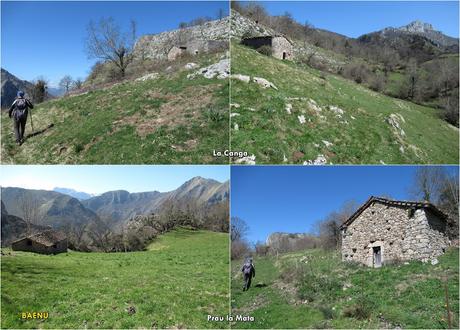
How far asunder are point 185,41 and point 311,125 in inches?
1043

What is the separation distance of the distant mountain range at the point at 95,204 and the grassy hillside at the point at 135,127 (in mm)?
1291

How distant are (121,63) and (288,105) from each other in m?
21.4

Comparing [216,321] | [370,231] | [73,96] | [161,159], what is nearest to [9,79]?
[73,96]

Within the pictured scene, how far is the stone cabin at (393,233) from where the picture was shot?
13.8 m

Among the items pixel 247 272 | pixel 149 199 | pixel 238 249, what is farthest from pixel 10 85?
pixel 247 272

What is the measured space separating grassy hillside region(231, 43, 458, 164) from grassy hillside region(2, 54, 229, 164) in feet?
4.15

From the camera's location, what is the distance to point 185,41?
37.9 m

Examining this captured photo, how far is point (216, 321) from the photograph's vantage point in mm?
9523

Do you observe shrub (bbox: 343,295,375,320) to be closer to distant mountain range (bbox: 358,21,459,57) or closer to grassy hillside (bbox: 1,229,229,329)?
grassy hillside (bbox: 1,229,229,329)

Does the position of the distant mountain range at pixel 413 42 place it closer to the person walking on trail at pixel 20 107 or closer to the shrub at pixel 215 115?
the shrub at pixel 215 115

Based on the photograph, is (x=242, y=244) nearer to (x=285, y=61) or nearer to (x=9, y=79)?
(x=285, y=61)

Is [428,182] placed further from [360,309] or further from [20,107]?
[20,107]

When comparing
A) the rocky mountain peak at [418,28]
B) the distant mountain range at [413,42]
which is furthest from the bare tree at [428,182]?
the rocky mountain peak at [418,28]

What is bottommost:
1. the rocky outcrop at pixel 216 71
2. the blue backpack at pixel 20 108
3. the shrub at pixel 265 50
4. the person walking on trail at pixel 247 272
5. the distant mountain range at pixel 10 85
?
the person walking on trail at pixel 247 272
